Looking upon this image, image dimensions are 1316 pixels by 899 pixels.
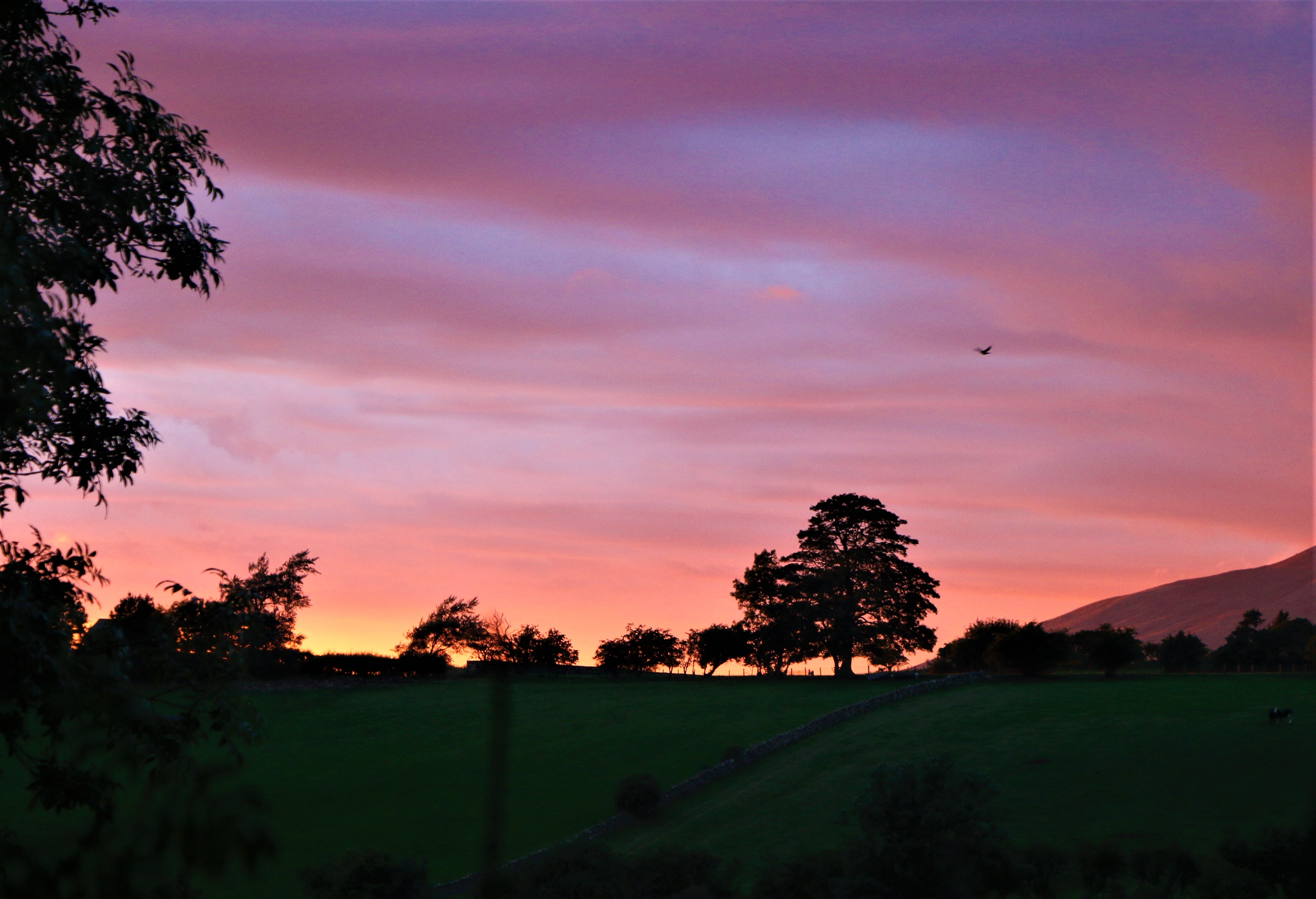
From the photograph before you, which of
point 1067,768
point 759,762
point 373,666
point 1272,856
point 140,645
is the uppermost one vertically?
point 373,666

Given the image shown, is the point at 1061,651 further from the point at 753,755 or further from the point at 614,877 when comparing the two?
the point at 614,877

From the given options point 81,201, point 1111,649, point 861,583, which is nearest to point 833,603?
point 861,583

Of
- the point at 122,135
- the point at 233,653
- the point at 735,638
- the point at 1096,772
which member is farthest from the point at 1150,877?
the point at 735,638

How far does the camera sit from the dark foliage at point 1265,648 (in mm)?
122375

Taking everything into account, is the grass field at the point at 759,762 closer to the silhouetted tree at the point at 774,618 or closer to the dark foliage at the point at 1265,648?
the silhouetted tree at the point at 774,618

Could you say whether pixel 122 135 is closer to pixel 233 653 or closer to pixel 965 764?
pixel 233 653

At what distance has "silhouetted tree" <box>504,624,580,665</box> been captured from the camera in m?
109

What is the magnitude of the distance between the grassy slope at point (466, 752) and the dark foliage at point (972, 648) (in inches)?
514

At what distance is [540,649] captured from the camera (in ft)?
361

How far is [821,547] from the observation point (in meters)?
97.5

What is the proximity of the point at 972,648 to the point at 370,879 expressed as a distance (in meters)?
Result: 68.1

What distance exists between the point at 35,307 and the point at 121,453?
19.1ft

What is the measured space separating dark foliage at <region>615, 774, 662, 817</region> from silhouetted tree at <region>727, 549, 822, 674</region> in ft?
141

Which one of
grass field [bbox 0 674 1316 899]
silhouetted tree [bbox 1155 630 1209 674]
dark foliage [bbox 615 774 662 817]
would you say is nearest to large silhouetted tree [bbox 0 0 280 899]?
grass field [bbox 0 674 1316 899]
